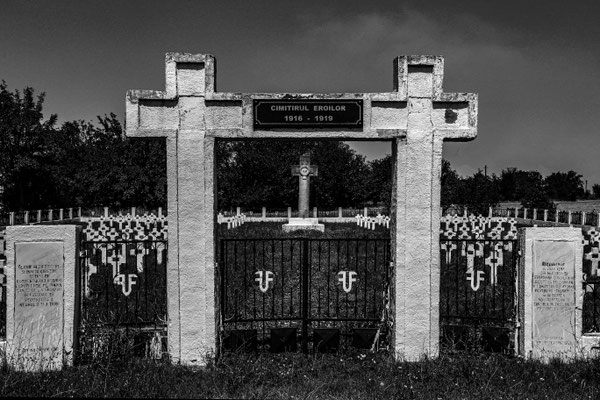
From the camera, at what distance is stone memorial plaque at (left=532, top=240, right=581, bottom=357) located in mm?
5660

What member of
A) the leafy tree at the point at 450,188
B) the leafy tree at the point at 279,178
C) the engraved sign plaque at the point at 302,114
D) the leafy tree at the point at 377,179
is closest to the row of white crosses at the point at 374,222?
the leafy tree at the point at 450,188

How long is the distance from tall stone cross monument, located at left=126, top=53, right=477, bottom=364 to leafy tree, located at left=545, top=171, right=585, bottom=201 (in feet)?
284

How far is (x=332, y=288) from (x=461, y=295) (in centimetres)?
272

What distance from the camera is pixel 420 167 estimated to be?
18.0 feet

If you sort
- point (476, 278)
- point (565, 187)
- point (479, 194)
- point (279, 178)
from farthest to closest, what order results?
point (565, 187) → point (279, 178) → point (479, 194) → point (476, 278)

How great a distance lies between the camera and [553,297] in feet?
18.6

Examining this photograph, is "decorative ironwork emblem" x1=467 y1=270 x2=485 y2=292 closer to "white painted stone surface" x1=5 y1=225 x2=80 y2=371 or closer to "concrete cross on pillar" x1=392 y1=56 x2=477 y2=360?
"concrete cross on pillar" x1=392 y1=56 x2=477 y2=360

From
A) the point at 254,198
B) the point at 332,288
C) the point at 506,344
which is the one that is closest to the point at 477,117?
the point at 506,344

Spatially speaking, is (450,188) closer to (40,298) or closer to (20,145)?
(40,298)

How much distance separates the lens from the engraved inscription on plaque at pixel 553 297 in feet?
18.6

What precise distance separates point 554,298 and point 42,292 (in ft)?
19.4

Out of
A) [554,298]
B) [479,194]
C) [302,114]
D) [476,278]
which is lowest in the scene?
[476,278]

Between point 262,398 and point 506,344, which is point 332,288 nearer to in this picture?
point 506,344

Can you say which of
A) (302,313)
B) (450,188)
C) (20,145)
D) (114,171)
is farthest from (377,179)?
(302,313)
